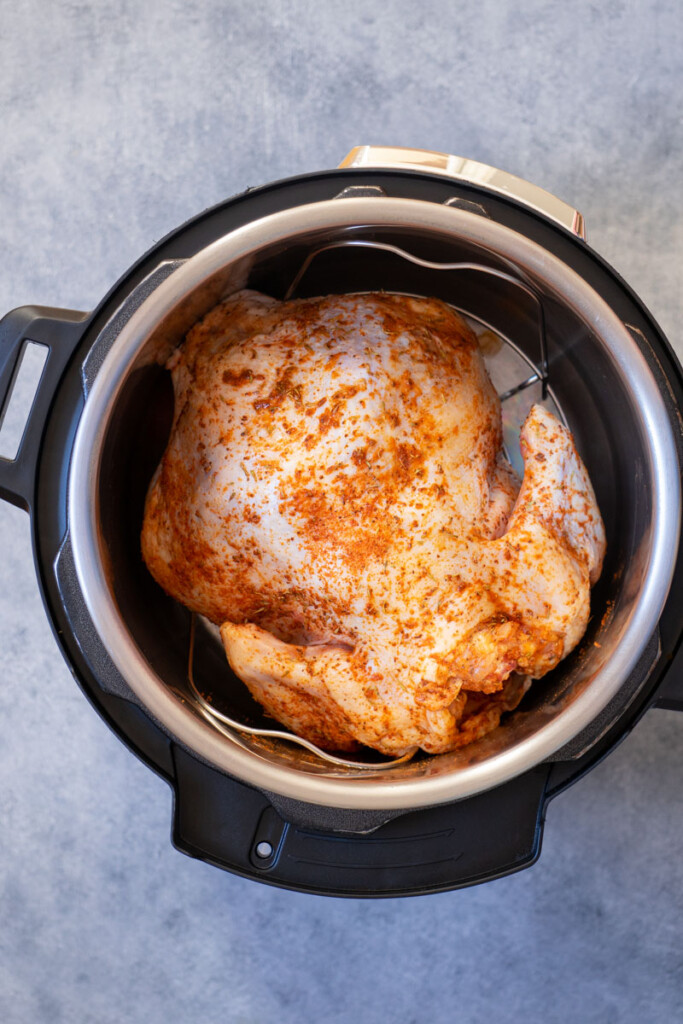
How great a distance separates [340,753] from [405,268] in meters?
0.55

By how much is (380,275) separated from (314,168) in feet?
0.80

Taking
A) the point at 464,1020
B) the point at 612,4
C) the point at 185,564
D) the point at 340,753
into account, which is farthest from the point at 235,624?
the point at 612,4

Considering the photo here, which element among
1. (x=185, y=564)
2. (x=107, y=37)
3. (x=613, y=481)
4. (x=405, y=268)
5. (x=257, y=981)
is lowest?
(x=257, y=981)

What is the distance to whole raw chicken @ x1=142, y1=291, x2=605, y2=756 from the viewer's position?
0.80 m

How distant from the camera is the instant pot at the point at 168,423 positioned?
74 cm

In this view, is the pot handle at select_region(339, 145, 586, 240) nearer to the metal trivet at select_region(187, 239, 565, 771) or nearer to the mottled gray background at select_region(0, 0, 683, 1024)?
the metal trivet at select_region(187, 239, 565, 771)

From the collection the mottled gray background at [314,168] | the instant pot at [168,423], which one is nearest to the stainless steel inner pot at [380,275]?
the instant pot at [168,423]

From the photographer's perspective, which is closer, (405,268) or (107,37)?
(405,268)

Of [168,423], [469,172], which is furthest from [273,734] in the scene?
[469,172]

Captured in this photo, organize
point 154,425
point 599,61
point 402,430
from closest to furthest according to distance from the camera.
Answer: point 402,430 < point 154,425 < point 599,61

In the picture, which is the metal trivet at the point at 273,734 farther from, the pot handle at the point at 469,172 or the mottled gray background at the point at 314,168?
the pot handle at the point at 469,172

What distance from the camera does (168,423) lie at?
950 mm

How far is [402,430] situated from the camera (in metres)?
0.81

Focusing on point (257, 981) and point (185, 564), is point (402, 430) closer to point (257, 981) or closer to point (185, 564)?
point (185, 564)
